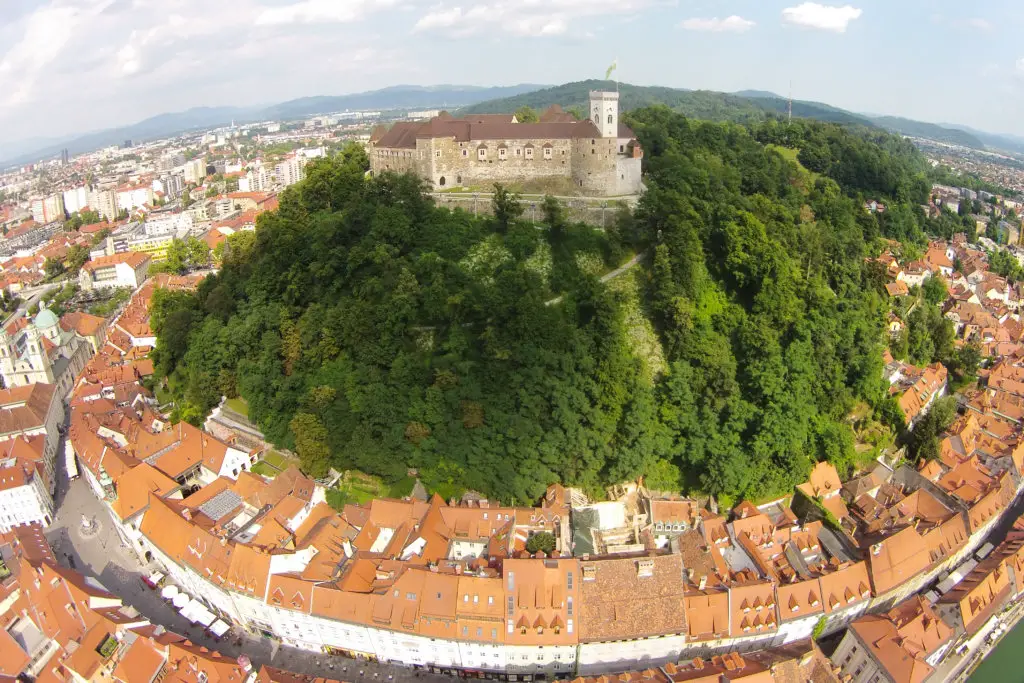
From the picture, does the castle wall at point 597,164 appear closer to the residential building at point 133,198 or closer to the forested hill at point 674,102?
the residential building at point 133,198

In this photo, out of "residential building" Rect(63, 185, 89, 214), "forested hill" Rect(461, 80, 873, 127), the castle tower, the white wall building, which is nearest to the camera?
the white wall building

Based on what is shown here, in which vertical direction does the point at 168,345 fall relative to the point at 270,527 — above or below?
above

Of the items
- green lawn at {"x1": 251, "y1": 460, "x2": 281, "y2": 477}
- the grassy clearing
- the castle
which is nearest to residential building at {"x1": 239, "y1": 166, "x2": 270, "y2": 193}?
the castle

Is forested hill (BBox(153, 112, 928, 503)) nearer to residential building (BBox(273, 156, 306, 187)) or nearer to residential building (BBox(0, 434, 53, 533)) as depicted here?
residential building (BBox(0, 434, 53, 533))

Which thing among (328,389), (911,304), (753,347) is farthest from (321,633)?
(911,304)

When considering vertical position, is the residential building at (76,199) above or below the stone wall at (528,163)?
below

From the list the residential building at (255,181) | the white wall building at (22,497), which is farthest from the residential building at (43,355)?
the residential building at (255,181)

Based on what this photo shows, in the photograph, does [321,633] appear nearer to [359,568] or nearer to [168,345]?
[359,568]
